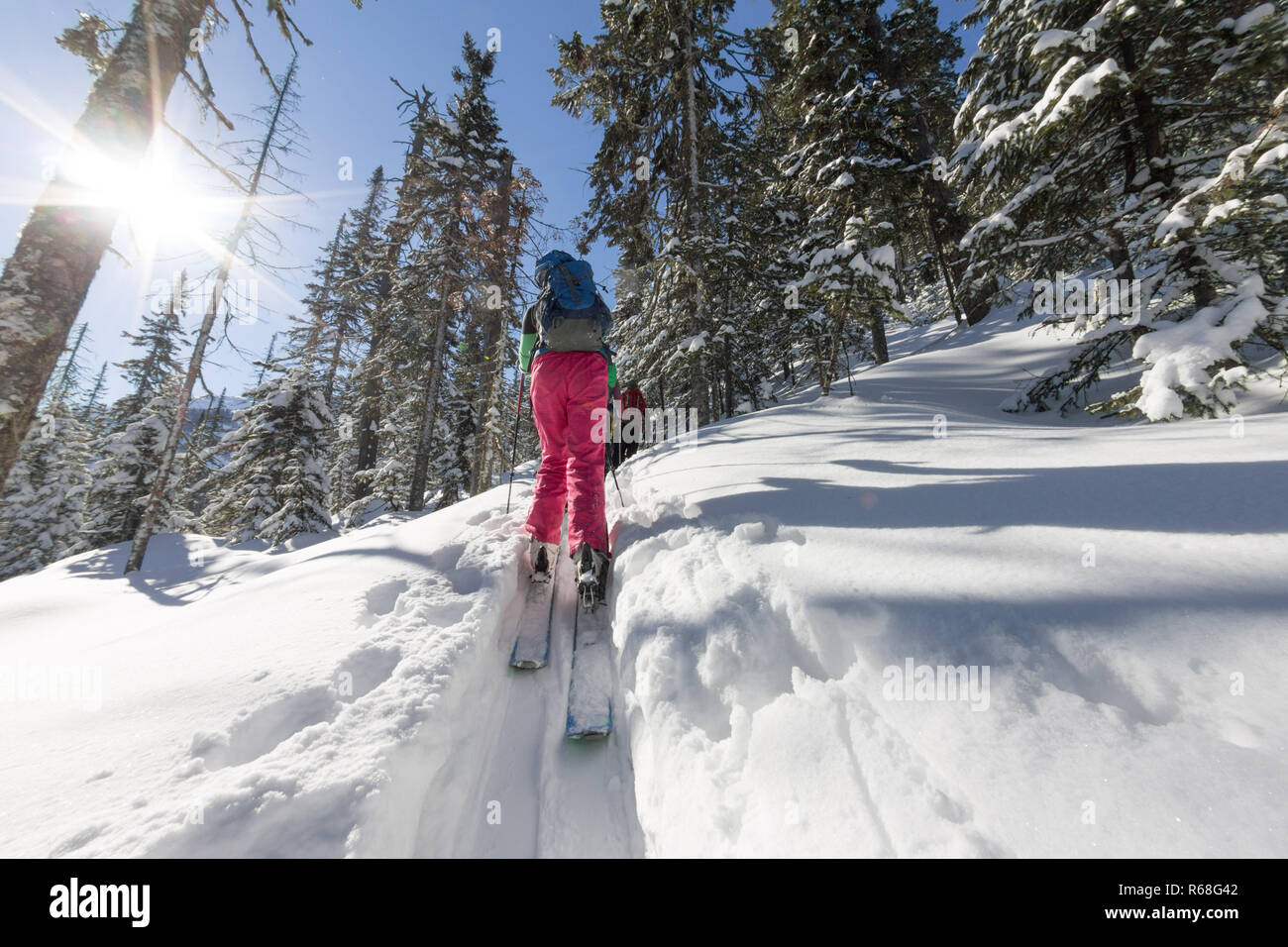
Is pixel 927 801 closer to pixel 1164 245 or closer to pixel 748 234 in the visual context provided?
pixel 1164 245

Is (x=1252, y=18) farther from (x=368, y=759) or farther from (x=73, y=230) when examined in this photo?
(x=73, y=230)

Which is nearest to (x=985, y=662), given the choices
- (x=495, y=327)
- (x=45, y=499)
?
(x=495, y=327)

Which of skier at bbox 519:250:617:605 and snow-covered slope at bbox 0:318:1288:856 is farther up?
skier at bbox 519:250:617:605

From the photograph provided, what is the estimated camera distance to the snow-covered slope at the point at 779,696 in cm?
129

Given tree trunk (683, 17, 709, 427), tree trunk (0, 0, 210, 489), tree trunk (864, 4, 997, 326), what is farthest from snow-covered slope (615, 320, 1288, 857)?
tree trunk (864, 4, 997, 326)

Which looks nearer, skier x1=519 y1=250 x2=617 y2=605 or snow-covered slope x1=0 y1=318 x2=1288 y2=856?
snow-covered slope x1=0 y1=318 x2=1288 y2=856

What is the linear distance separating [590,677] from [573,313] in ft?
9.68

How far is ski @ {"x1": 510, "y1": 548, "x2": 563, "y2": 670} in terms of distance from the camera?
2748 mm

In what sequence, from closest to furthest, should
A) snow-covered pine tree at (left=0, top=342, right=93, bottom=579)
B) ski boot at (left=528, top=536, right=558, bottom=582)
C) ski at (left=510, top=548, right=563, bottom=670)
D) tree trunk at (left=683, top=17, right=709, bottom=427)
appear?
1. ski at (left=510, top=548, right=563, bottom=670)
2. ski boot at (left=528, top=536, right=558, bottom=582)
3. tree trunk at (left=683, top=17, right=709, bottom=427)
4. snow-covered pine tree at (left=0, top=342, right=93, bottom=579)

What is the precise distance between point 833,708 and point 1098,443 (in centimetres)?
375

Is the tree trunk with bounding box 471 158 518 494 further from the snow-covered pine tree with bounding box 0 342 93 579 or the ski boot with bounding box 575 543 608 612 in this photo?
the snow-covered pine tree with bounding box 0 342 93 579

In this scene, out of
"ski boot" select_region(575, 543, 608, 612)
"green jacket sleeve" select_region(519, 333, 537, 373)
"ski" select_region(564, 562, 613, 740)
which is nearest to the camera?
"ski" select_region(564, 562, 613, 740)

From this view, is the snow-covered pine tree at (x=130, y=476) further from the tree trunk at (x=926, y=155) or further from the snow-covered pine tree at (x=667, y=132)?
the tree trunk at (x=926, y=155)
